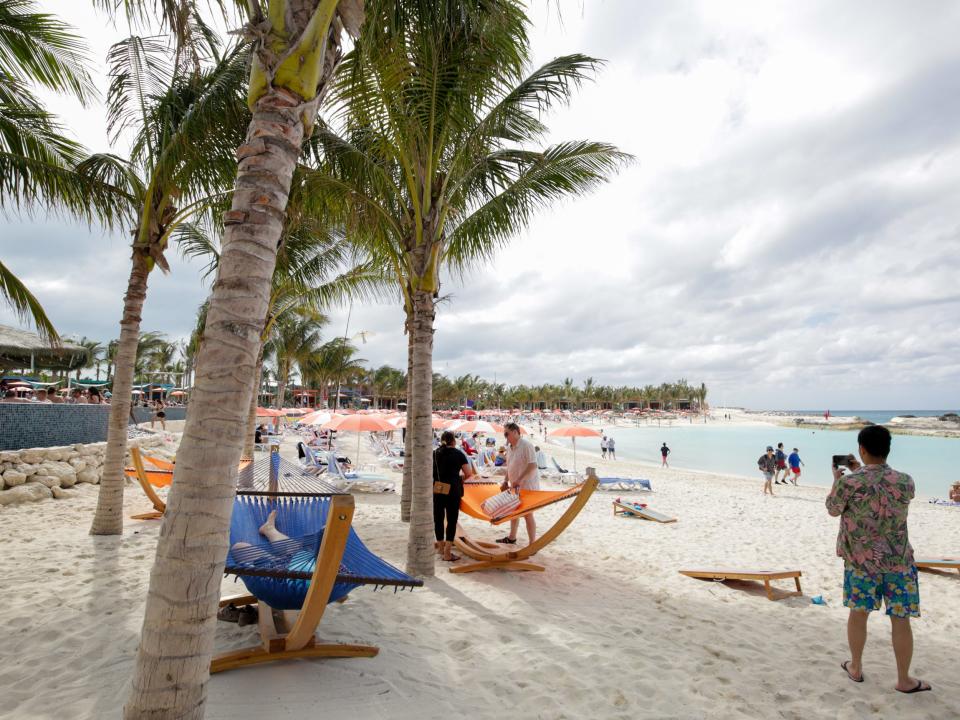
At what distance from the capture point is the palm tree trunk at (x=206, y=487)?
1.66 meters

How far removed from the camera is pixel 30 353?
36.6 feet

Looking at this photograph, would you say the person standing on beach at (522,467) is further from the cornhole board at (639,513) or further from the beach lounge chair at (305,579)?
the cornhole board at (639,513)

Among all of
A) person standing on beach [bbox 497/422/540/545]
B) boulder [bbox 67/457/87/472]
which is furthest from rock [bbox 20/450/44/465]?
person standing on beach [bbox 497/422/540/545]

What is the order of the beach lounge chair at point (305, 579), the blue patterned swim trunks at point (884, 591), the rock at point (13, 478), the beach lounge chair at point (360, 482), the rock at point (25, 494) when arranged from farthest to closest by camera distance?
1. the beach lounge chair at point (360, 482)
2. the rock at point (13, 478)
3. the rock at point (25, 494)
4. the blue patterned swim trunks at point (884, 591)
5. the beach lounge chair at point (305, 579)

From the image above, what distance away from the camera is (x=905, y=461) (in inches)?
1389

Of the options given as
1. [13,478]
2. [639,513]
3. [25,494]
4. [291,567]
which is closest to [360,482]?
[25,494]

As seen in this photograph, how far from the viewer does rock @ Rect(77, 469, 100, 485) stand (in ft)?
30.2

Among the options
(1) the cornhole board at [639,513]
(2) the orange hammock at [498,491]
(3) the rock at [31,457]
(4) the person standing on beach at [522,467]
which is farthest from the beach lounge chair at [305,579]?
(3) the rock at [31,457]

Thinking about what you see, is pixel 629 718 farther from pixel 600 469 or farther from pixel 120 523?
pixel 600 469

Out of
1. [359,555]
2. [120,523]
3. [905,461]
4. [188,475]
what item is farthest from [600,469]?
[905,461]

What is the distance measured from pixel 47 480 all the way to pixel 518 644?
8.93m

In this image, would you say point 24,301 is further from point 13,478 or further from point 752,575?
point 752,575

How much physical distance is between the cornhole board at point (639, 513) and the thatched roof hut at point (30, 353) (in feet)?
37.2

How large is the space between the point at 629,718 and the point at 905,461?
145 ft
